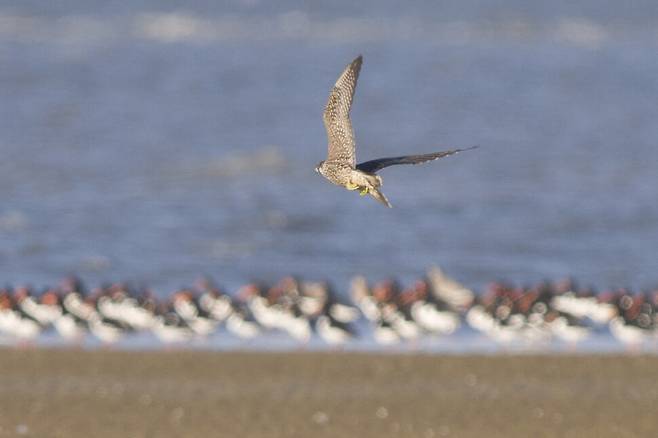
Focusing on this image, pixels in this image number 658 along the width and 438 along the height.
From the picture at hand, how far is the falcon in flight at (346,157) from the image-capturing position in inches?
392

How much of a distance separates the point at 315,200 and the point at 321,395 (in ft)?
49.2

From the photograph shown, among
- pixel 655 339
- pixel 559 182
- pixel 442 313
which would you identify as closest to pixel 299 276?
pixel 442 313

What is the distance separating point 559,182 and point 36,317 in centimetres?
1617

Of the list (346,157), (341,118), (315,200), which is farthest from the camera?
(315,200)

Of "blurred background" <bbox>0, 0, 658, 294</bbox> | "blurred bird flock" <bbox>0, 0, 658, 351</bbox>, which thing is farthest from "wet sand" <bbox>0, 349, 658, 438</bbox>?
"blurred background" <bbox>0, 0, 658, 294</bbox>

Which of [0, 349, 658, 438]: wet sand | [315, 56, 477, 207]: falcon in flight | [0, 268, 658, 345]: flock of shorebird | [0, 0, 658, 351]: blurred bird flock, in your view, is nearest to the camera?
[315, 56, 477, 207]: falcon in flight

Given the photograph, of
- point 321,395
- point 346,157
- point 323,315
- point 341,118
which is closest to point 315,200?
point 323,315

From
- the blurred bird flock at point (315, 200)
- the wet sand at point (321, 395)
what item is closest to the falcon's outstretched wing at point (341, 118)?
the wet sand at point (321, 395)

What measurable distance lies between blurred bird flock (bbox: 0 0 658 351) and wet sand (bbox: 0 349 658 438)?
1347mm

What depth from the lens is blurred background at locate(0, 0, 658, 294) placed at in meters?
26.5

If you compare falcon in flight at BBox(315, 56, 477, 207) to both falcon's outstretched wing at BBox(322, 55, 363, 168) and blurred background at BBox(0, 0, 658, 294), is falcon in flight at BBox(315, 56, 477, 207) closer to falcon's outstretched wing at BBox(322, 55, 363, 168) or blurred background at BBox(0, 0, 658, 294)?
falcon's outstretched wing at BBox(322, 55, 363, 168)

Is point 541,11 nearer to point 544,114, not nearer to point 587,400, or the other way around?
point 544,114

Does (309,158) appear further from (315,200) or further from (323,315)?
(323,315)

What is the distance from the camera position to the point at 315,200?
103ft
